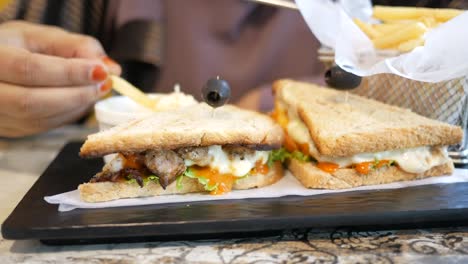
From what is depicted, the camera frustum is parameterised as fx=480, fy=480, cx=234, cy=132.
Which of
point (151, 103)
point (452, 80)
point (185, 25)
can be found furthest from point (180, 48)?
point (452, 80)

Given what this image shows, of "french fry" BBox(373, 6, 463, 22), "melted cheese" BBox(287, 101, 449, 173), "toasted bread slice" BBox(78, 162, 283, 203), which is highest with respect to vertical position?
"french fry" BBox(373, 6, 463, 22)

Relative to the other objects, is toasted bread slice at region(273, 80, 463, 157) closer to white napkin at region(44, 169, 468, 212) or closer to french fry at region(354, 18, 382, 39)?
white napkin at region(44, 169, 468, 212)

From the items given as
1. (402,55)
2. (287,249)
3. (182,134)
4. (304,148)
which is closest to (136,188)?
(182,134)

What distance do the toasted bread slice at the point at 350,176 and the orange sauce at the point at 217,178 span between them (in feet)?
0.84

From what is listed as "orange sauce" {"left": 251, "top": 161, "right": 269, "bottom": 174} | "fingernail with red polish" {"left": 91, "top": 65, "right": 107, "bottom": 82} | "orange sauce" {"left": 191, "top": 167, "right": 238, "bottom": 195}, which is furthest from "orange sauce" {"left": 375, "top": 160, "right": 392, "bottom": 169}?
"fingernail with red polish" {"left": 91, "top": 65, "right": 107, "bottom": 82}

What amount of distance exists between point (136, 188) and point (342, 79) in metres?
0.82

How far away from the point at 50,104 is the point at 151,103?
1.27ft

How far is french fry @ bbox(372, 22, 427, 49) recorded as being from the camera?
1646mm

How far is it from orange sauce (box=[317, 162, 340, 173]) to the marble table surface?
25cm

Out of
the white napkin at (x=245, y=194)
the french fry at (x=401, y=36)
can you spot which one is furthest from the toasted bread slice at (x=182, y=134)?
the french fry at (x=401, y=36)

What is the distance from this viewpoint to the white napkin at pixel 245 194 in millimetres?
1414

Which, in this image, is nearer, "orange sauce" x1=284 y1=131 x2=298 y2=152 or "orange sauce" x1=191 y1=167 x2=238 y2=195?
"orange sauce" x1=191 y1=167 x2=238 y2=195

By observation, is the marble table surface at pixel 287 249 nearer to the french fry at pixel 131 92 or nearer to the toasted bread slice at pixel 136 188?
the toasted bread slice at pixel 136 188

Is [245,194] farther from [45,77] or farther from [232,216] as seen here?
[45,77]
